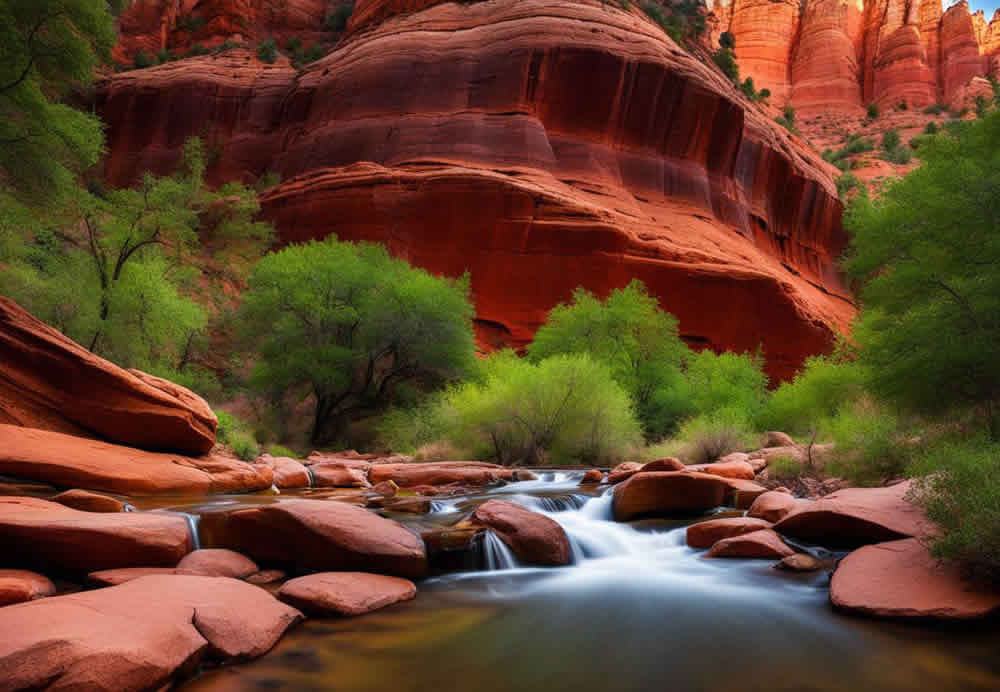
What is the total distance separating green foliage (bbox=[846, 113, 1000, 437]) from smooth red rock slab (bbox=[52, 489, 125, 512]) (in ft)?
34.8

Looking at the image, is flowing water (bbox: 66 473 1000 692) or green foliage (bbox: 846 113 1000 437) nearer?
flowing water (bbox: 66 473 1000 692)

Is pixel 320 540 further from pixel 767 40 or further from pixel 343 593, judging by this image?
pixel 767 40

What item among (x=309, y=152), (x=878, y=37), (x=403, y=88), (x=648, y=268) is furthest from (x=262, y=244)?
(x=878, y=37)

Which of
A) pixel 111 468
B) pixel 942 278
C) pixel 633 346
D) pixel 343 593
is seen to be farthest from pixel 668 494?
pixel 633 346

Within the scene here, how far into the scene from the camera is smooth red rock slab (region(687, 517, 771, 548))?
6957 mm

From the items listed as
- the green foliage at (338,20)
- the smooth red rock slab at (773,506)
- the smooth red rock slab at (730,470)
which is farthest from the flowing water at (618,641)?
the green foliage at (338,20)

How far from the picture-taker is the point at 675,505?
871cm

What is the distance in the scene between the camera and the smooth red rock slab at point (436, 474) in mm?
11922

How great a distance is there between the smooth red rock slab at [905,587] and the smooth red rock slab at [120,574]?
18.3 feet

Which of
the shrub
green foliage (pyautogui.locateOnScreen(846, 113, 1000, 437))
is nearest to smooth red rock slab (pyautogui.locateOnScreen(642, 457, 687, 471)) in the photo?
green foliage (pyautogui.locateOnScreen(846, 113, 1000, 437))

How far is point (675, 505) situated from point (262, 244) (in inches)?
961

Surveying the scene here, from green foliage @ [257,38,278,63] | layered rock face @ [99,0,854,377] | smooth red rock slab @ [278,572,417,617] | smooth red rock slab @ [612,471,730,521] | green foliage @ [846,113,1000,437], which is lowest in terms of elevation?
smooth red rock slab @ [278,572,417,617]

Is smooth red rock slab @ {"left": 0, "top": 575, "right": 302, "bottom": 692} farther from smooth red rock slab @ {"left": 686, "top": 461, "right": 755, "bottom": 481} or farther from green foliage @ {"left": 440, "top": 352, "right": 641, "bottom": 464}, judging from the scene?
green foliage @ {"left": 440, "top": 352, "right": 641, "bottom": 464}

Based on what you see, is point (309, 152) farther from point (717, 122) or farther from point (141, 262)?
point (717, 122)
